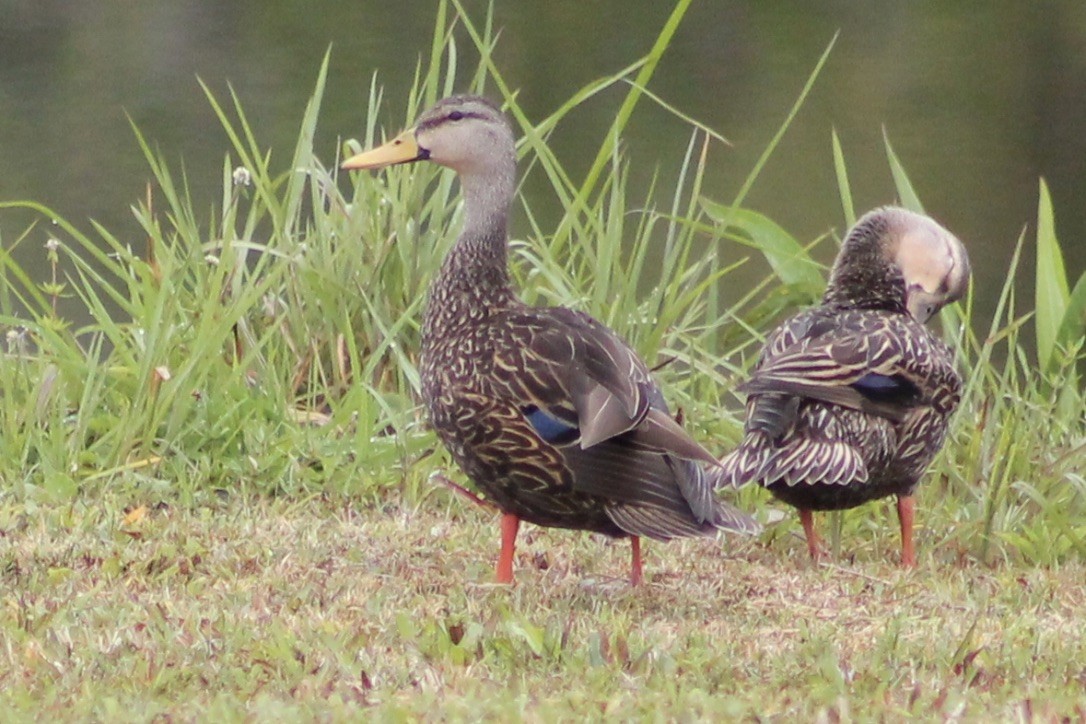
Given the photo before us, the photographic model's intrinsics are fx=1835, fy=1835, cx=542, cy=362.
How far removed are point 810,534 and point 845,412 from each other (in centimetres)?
41

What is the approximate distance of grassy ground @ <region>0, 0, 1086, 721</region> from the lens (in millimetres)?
3793

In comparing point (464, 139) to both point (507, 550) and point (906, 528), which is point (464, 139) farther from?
point (906, 528)

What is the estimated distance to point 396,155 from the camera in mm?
5469

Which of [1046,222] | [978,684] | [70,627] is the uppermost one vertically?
[1046,222]

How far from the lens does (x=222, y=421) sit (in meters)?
5.95

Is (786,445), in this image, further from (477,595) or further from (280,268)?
(280,268)

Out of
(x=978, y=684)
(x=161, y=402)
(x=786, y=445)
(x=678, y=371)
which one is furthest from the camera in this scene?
(x=678, y=371)

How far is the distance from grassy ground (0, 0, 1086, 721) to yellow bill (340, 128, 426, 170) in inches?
34.4

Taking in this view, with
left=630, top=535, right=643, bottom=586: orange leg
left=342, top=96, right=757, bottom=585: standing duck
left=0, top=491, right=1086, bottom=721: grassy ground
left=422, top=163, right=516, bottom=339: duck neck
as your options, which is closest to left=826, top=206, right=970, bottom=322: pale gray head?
left=0, top=491, right=1086, bottom=721: grassy ground

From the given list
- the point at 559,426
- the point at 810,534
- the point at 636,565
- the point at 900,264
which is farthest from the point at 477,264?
the point at 900,264

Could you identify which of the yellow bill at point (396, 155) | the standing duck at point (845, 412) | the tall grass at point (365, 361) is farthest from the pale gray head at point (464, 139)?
the standing duck at point (845, 412)

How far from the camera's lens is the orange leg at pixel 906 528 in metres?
5.37

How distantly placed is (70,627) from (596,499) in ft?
4.32

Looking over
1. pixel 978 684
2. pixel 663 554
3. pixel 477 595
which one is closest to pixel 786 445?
pixel 663 554
